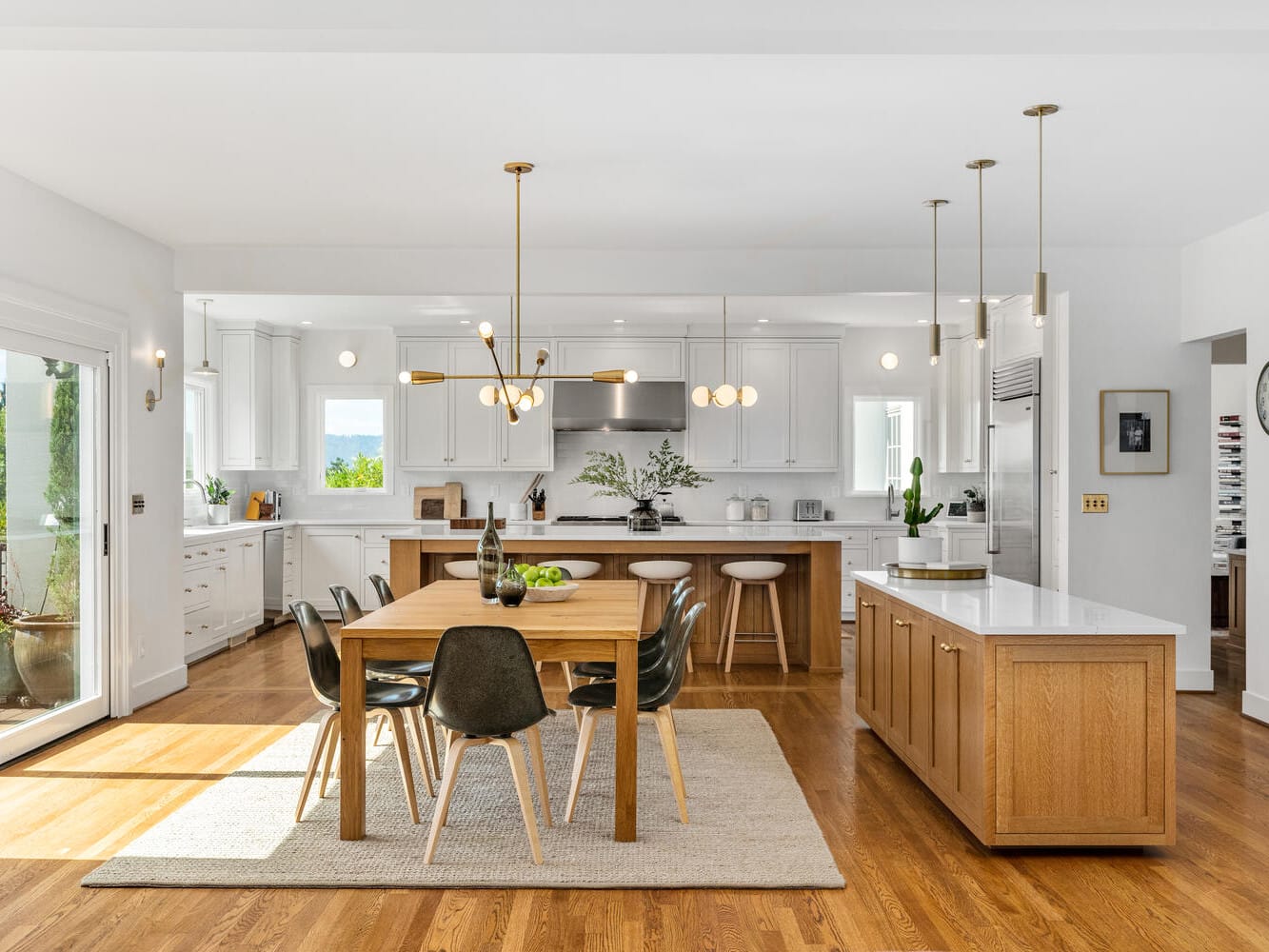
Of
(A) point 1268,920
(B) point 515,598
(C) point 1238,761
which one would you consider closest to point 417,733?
(B) point 515,598

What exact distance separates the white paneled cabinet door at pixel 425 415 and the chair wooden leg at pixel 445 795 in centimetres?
559

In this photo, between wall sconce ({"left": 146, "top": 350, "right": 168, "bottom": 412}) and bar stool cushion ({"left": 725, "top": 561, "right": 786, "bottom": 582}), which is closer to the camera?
wall sconce ({"left": 146, "top": 350, "right": 168, "bottom": 412})

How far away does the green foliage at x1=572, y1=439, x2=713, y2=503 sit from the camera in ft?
28.2

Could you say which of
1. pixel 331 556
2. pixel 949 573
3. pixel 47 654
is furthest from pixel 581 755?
pixel 331 556

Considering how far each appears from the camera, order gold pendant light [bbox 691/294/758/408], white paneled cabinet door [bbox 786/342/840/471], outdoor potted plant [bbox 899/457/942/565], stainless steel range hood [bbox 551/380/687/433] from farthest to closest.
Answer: white paneled cabinet door [bbox 786/342/840/471] < stainless steel range hood [bbox 551/380/687/433] < gold pendant light [bbox 691/294/758/408] < outdoor potted plant [bbox 899/457/942/565]

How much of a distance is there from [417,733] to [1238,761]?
3.49 meters

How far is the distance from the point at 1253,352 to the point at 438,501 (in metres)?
6.22

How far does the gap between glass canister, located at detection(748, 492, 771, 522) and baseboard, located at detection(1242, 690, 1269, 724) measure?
4.18 m

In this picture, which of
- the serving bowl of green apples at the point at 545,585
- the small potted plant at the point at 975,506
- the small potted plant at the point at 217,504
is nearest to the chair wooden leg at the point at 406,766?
the serving bowl of green apples at the point at 545,585

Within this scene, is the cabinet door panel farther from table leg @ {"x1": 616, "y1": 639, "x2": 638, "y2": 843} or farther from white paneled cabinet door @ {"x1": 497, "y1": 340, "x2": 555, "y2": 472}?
table leg @ {"x1": 616, "y1": 639, "x2": 638, "y2": 843}

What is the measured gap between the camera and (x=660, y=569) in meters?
6.30

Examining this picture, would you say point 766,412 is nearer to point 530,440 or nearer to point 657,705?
point 530,440

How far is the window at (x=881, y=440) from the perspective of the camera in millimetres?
8812

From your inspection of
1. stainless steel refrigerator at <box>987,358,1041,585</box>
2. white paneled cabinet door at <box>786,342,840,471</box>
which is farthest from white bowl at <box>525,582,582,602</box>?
white paneled cabinet door at <box>786,342,840,471</box>
